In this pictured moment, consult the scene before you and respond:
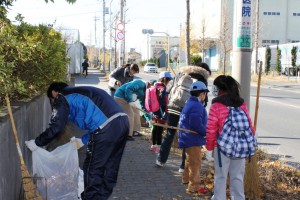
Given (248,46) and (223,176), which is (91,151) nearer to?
(223,176)

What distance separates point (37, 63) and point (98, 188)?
2019 mm

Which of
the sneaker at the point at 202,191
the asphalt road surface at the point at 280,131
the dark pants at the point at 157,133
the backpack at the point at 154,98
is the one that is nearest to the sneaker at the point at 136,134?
the dark pants at the point at 157,133

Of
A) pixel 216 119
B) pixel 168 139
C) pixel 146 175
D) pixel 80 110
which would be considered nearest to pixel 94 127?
pixel 80 110

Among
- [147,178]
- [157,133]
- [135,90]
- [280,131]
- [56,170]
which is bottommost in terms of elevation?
[280,131]

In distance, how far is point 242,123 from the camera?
435 centimetres

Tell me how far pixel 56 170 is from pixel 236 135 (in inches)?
76.2

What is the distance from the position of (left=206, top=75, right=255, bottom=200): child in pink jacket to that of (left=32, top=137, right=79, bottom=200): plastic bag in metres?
1.50

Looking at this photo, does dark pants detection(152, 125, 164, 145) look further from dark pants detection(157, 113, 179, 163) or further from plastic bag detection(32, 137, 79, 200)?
plastic bag detection(32, 137, 79, 200)

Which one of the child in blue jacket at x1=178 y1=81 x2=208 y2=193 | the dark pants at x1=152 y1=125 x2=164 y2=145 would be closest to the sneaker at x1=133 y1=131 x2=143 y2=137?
the dark pants at x1=152 y1=125 x2=164 y2=145

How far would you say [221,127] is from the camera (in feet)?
14.5

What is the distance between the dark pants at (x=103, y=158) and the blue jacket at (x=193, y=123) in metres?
1.42

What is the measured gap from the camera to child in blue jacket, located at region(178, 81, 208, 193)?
5332 millimetres

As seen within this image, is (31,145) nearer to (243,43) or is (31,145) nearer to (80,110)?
(80,110)

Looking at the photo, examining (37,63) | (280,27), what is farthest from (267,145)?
(280,27)
